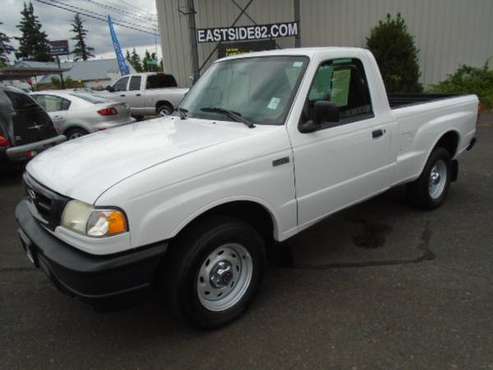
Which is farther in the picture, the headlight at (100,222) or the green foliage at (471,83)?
the green foliage at (471,83)

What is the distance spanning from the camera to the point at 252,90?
3.46m

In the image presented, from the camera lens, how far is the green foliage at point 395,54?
14.1 metres

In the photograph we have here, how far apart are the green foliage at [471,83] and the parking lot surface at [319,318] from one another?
36.2ft

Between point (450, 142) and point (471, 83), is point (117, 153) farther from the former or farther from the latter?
point (471, 83)

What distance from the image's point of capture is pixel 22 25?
78.8 metres

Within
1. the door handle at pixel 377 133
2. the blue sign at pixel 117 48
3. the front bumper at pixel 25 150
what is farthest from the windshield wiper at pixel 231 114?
the blue sign at pixel 117 48

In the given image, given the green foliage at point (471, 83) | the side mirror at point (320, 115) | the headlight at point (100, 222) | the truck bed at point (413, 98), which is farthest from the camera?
the green foliage at point (471, 83)

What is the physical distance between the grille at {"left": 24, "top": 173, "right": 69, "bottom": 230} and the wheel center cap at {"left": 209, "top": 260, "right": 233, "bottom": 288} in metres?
1.07

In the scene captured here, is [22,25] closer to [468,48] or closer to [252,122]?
[468,48]

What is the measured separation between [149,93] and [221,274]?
13510mm

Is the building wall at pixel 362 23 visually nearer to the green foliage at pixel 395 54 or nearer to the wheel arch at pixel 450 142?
the green foliage at pixel 395 54

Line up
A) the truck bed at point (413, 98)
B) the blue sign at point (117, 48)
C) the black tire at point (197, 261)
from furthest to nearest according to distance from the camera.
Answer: the blue sign at point (117, 48)
the truck bed at point (413, 98)
the black tire at point (197, 261)

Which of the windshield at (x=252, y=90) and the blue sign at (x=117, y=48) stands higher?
the blue sign at (x=117, y=48)

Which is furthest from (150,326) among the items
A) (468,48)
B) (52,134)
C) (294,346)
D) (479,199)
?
(468,48)
